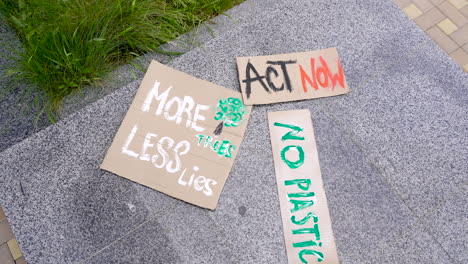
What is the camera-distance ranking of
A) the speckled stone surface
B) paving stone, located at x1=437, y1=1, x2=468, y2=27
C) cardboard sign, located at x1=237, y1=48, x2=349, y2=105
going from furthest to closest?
paving stone, located at x1=437, y1=1, x2=468, y2=27
cardboard sign, located at x1=237, y1=48, x2=349, y2=105
the speckled stone surface

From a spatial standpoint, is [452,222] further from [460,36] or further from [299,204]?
[460,36]

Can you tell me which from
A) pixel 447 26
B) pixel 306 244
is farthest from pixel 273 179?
pixel 447 26

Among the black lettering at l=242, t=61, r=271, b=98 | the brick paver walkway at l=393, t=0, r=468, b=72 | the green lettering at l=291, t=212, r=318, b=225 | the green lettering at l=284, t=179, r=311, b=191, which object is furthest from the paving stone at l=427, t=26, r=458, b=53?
the green lettering at l=291, t=212, r=318, b=225

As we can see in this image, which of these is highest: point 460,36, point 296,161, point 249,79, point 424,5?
point 424,5

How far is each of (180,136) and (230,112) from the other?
29cm

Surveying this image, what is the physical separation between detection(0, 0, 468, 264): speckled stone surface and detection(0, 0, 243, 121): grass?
173 mm

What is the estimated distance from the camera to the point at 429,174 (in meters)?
2.00

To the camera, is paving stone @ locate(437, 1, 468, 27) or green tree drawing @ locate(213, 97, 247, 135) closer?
green tree drawing @ locate(213, 97, 247, 135)

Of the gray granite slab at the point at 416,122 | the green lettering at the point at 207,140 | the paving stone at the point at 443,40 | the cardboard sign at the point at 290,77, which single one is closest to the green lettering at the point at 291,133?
the cardboard sign at the point at 290,77

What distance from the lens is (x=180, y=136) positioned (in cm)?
194

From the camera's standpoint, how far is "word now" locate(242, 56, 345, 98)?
2.07 metres

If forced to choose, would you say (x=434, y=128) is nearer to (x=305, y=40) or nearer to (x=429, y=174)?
(x=429, y=174)

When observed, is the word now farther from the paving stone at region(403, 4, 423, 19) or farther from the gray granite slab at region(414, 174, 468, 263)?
the gray granite slab at region(414, 174, 468, 263)

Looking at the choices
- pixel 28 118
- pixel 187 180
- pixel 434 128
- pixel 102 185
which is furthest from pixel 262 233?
pixel 28 118
